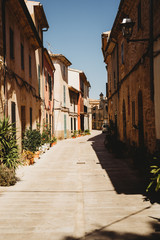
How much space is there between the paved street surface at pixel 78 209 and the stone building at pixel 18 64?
2.66 meters

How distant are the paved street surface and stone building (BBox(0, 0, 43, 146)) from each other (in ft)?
8.72

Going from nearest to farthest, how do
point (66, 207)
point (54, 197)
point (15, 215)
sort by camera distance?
1. point (15, 215)
2. point (66, 207)
3. point (54, 197)

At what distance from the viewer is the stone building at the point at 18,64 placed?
8.38 meters

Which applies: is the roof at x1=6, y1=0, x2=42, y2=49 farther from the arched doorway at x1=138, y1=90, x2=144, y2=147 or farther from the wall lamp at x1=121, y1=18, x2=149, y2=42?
the arched doorway at x1=138, y1=90, x2=144, y2=147

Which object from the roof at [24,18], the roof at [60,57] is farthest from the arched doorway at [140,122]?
the roof at [60,57]

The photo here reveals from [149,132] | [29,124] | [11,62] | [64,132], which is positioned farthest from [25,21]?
[64,132]

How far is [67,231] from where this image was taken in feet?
13.0

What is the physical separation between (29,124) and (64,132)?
43.0 feet

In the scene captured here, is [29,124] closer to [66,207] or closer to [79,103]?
[66,207]

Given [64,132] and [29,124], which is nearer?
[29,124]

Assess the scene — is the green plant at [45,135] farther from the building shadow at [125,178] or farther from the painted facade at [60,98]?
the painted facade at [60,98]

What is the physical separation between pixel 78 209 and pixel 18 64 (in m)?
7.46

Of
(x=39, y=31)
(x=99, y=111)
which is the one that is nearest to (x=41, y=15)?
(x=39, y=31)

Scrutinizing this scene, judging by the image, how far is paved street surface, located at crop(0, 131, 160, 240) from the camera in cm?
391
